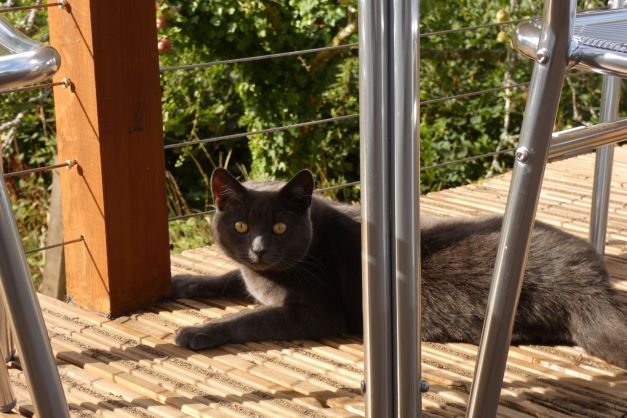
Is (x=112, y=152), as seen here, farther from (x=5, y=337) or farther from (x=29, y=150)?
(x=29, y=150)

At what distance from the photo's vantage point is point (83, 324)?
2021 mm

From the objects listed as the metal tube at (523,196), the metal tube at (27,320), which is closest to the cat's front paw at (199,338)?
the metal tube at (523,196)

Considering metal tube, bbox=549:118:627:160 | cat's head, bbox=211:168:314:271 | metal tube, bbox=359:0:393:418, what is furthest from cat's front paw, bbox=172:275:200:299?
metal tube, bbox=549:118:627:160

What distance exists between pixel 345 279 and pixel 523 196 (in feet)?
3.45

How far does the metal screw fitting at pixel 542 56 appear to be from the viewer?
1.01 metres

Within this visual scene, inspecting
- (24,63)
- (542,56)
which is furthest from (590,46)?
(24,63)

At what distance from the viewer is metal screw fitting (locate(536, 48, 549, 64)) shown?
1014mm

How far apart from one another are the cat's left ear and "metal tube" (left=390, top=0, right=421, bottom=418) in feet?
3.24

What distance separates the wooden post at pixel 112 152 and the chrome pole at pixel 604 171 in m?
0.99

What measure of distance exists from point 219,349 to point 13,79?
1.12m

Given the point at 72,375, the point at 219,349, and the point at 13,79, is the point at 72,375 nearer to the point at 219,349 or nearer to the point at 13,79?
the point at 219,349

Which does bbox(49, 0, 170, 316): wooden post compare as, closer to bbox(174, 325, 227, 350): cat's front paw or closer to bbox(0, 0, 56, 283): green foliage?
bbox(174, 325, 227, 350): cat's front paw

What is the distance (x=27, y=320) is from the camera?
2.80 ft

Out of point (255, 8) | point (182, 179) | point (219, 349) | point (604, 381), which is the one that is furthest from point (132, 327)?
point (182, 179)
